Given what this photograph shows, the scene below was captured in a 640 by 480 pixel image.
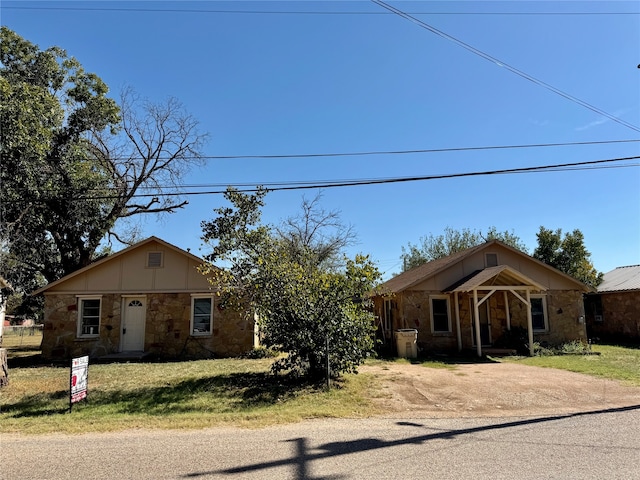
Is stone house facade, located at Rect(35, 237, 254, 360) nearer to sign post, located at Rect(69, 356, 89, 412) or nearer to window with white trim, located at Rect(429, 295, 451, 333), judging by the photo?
window with white trim, located at Rect(429, 295, 451, 333)

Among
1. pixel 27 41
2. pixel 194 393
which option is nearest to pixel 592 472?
pixel 194 393

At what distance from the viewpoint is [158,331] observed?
1697cm

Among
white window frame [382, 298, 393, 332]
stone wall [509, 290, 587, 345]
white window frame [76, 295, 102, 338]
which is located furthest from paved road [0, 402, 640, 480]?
white window frame [382, 298, 393, 332]

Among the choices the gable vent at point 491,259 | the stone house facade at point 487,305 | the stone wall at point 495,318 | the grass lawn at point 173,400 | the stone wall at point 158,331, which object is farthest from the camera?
the gable vent at point 491,259

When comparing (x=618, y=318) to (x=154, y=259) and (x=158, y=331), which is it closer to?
(x=158, y=331)

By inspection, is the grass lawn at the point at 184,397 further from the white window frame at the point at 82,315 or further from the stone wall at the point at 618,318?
the stone wall at the point at 618,318

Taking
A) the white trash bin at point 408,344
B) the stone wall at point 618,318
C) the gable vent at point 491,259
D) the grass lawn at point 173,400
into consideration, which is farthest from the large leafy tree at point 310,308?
the stone wall at point 618,318

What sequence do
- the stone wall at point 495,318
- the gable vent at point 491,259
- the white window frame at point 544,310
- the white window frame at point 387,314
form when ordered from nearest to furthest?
the stone wall at point 495,318
the white window frame at point 544,310
the gable vent at point 491,259
the white window frame at point 387,314

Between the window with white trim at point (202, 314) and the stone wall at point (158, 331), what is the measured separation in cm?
18

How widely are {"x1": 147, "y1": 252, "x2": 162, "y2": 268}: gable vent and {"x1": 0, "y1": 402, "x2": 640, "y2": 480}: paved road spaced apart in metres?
11.1

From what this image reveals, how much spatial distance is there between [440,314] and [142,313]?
39.3 feet

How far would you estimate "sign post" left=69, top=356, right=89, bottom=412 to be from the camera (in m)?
8.37

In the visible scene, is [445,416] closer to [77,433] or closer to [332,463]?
[332,463]

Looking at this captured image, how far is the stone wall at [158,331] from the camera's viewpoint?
1680 cm
